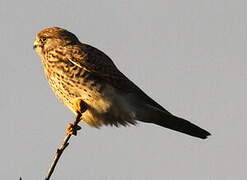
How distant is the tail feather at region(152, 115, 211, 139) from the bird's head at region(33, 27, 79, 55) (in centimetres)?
141

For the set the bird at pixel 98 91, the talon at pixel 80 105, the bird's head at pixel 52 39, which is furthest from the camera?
the bird's head at pixel 52 39

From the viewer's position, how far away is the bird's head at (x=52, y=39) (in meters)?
6.78

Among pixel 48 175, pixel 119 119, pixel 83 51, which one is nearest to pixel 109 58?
pixel 83 51

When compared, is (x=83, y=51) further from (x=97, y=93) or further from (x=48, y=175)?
(x=48, y=175)

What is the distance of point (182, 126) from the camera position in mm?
6438

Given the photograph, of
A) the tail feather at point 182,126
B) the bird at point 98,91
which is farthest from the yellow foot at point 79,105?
the tail feather at point 182,126

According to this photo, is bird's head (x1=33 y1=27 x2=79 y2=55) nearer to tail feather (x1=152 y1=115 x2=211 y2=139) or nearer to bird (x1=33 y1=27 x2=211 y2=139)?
bird (x1=33 y1=27 x2=211 y2=139)

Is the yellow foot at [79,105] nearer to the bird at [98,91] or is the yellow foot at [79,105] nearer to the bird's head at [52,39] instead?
the bird at [98,91]

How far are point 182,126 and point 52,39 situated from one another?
1.81 metres

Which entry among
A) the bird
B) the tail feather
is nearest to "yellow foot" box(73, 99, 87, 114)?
the bird

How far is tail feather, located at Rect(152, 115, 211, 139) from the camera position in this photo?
6340 mm

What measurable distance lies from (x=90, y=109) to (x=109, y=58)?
0.91 metres

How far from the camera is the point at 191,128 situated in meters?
6.40

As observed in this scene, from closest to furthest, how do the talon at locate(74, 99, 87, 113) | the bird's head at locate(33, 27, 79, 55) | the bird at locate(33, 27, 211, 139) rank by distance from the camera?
the talon at locate(74, 99, 87, 113)
the bird at locate(33, 27, 211, 139)
the bird's head at locate(33, 27, 79, 55)
